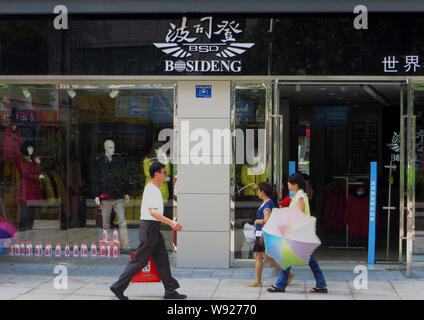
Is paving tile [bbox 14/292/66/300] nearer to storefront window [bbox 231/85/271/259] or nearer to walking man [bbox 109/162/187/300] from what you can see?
walking man [bbox 109/162/187/300]

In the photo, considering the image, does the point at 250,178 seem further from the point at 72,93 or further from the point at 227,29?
the point at 72,93

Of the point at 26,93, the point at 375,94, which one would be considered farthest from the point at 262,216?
the point at 375,94

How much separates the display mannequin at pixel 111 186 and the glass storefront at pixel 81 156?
2 centimetres

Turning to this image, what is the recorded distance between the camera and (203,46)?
9797 mm

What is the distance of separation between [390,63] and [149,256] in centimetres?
466

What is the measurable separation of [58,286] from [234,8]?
189 inches

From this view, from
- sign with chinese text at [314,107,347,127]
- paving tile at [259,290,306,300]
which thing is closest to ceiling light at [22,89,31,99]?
paving tile at [259,290,306,300]

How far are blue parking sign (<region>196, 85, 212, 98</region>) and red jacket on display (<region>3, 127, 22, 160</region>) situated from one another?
3.22m

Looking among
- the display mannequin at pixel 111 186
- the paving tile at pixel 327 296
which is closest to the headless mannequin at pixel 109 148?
the display mannequin at pixel 111 186

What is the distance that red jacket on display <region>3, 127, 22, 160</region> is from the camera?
10.8m

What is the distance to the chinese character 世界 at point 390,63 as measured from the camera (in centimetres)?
948

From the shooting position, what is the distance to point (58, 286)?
865cm

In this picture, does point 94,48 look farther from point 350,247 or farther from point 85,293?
point 350,247

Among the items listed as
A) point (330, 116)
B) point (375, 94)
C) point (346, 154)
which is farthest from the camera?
point (346, 154)
